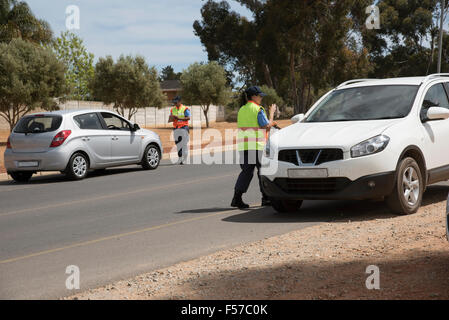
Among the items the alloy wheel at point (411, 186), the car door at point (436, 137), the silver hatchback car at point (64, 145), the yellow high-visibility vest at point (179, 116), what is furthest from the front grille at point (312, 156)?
the yellow high-visibility vest at point (179, 116)

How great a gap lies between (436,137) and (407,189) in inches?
46.8

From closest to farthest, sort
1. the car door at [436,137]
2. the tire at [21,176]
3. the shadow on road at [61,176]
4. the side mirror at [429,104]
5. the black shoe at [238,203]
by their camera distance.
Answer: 1. the car door at [436,137]
2. the side mirror at [429,104]
3. the black shoe at [238,203]
4. the shadow on road at [61,176]
5. the tire at [21,176]

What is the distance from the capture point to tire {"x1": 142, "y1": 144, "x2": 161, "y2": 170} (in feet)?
59.7

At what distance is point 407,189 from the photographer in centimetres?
886

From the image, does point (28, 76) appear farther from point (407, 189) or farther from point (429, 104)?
point (407, 189)

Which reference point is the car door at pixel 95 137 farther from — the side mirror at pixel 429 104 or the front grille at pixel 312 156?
the side mirror at pixel 429 104

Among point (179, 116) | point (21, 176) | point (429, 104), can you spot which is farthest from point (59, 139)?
point (429, 104)

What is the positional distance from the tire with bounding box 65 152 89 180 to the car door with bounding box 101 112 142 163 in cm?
93

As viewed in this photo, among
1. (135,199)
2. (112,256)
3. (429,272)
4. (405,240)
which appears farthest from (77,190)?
(429,272)

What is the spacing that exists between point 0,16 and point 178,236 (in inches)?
1454

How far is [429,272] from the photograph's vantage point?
5.45 metres

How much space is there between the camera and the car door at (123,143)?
17234 mm

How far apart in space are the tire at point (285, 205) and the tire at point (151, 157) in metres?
8.96

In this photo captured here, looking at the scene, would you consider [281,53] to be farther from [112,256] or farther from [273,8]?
[112,256]
